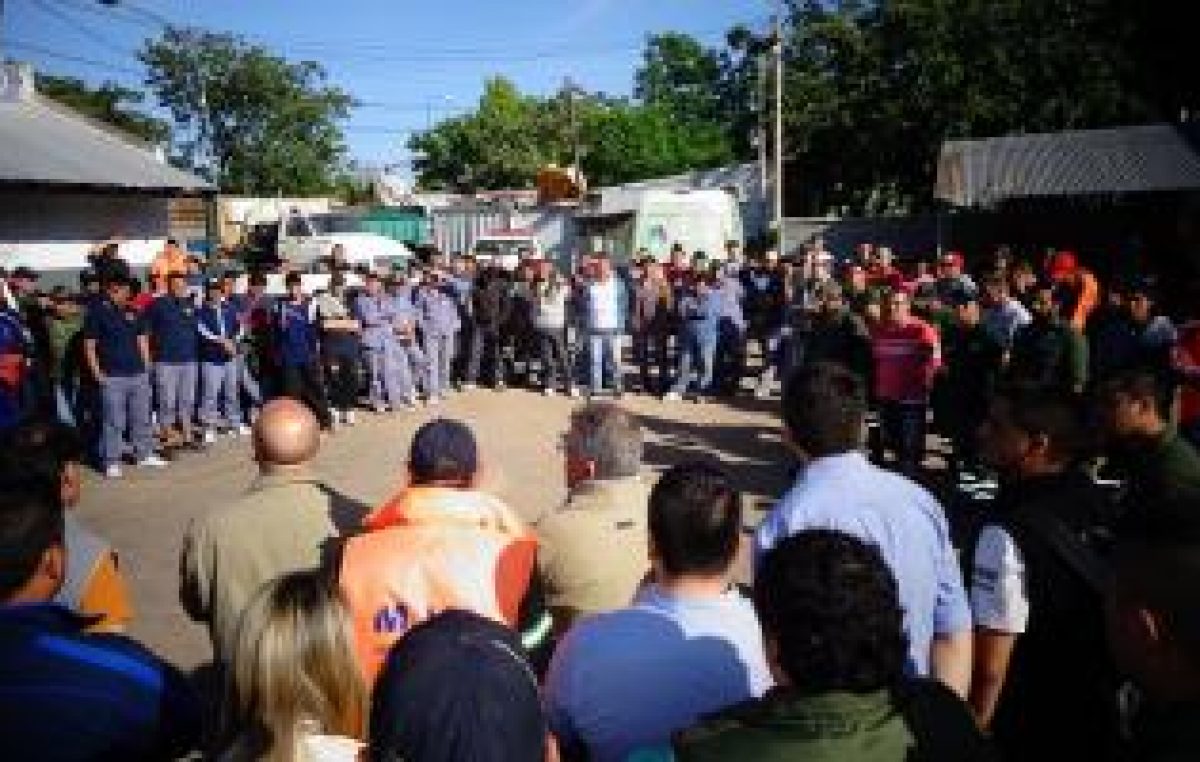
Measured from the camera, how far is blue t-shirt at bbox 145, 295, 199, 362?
12.5 meters

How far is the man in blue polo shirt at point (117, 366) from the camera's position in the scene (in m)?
11.4

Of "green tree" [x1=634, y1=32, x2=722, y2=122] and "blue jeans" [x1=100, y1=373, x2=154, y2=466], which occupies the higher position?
"green tree" [x1=634, y1=32, x2=722, y2=122]

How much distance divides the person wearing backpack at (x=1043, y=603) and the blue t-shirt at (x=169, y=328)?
10.9m

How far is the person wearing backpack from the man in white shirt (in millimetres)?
869

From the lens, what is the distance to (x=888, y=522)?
10.9 feet

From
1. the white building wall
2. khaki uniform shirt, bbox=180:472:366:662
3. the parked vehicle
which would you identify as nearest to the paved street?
khaki uniform shirt, bbox=180:472:366:662

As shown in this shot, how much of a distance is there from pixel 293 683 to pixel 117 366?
33.1ft

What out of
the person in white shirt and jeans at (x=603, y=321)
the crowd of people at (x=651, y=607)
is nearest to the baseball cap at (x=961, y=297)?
the person in white shirt and jeans at (x=603, y=321)

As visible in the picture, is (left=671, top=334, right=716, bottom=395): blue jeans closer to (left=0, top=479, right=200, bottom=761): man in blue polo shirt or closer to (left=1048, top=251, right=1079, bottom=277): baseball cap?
(left=1048, top=251, right=1079, bottom=277): baseball cap

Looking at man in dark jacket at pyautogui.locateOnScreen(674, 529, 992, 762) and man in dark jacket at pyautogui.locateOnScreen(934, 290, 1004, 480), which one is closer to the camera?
man in dark jacket at pyautogui.locateOnScreen(674, 529, 992, 762)

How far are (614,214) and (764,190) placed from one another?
19.0ft

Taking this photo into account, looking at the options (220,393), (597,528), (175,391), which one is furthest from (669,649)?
(220,393)

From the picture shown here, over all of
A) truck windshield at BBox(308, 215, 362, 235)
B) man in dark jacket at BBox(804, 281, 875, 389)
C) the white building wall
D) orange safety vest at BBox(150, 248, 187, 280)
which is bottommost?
man in dark jacket at BBox(804, 281, 875, 389)

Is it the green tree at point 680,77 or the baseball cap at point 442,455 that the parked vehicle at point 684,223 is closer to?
the baseball cap at point 442,455
